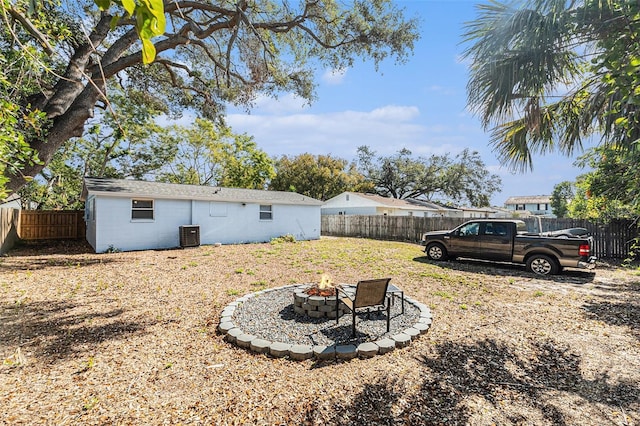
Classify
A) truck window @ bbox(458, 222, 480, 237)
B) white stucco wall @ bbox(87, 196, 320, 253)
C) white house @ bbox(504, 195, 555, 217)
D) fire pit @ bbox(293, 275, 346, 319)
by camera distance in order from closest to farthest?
fire pit @ bbox(293, 275, 346, 319) < truck window @ bbox(458, 222, 480, 237) < white stucco wall @ bbox(87, 196, 320, 253) < white house @ bbox(504, 195, 555, 217)

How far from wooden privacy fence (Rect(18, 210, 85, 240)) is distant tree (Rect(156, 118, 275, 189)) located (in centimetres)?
789

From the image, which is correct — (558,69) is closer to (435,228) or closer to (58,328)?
(58,328)

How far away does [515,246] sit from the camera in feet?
29.8

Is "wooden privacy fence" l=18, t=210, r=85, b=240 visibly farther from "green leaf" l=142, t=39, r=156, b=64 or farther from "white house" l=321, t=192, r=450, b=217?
"green leaf" l=142, t=39, r=156, b=64

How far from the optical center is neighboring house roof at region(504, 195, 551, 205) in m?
54.8

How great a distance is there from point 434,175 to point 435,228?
60.4 feet

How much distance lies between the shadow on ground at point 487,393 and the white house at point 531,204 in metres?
59.3

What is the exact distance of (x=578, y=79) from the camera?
4371 mm

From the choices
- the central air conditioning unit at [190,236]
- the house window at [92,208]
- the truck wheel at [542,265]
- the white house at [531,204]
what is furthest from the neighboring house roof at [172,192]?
the white house at [531,204]

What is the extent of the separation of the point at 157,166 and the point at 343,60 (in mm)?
17312

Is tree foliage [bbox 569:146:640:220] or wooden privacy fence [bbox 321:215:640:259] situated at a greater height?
tree foliage [bbox 569:146:640:220]

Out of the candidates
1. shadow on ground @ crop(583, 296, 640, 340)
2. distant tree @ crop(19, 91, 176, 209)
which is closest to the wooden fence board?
distant tree @ crop(19, 91, 176, 209)

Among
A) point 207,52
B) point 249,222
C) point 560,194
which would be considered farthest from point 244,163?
point 560,194

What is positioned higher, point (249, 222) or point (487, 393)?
point (249, 222)
